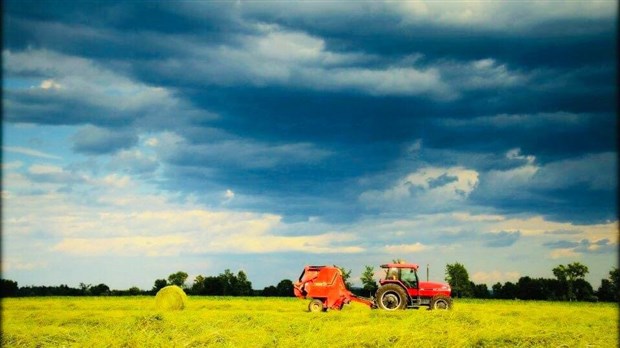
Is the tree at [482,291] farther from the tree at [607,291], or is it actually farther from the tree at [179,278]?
the tree at [179,278]

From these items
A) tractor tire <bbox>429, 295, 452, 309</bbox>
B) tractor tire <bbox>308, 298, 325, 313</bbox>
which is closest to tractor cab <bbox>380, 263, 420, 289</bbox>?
tractor tire <bbox>429, 295, 452, 309</bbox>

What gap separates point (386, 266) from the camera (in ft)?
75.4

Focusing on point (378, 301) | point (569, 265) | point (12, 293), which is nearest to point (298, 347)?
point (378, 301)

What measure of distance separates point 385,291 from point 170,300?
9.45m

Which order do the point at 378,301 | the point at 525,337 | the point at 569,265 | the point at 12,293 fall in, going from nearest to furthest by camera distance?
the point at 525,337, the point at 378,301, the point at 12,293, the point at 569,265

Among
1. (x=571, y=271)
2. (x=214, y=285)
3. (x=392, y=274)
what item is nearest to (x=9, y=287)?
(x=214, y=285)

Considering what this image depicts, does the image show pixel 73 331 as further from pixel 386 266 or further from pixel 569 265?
pixel 569 265

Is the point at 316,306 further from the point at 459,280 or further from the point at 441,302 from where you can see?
the point at 459,280

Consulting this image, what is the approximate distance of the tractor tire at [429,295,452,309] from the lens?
73.1 ft

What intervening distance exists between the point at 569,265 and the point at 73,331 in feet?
201

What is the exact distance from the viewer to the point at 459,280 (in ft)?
211

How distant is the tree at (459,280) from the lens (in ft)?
210

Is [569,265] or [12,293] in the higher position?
[569,265]

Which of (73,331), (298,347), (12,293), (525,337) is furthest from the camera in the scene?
(12,293)
